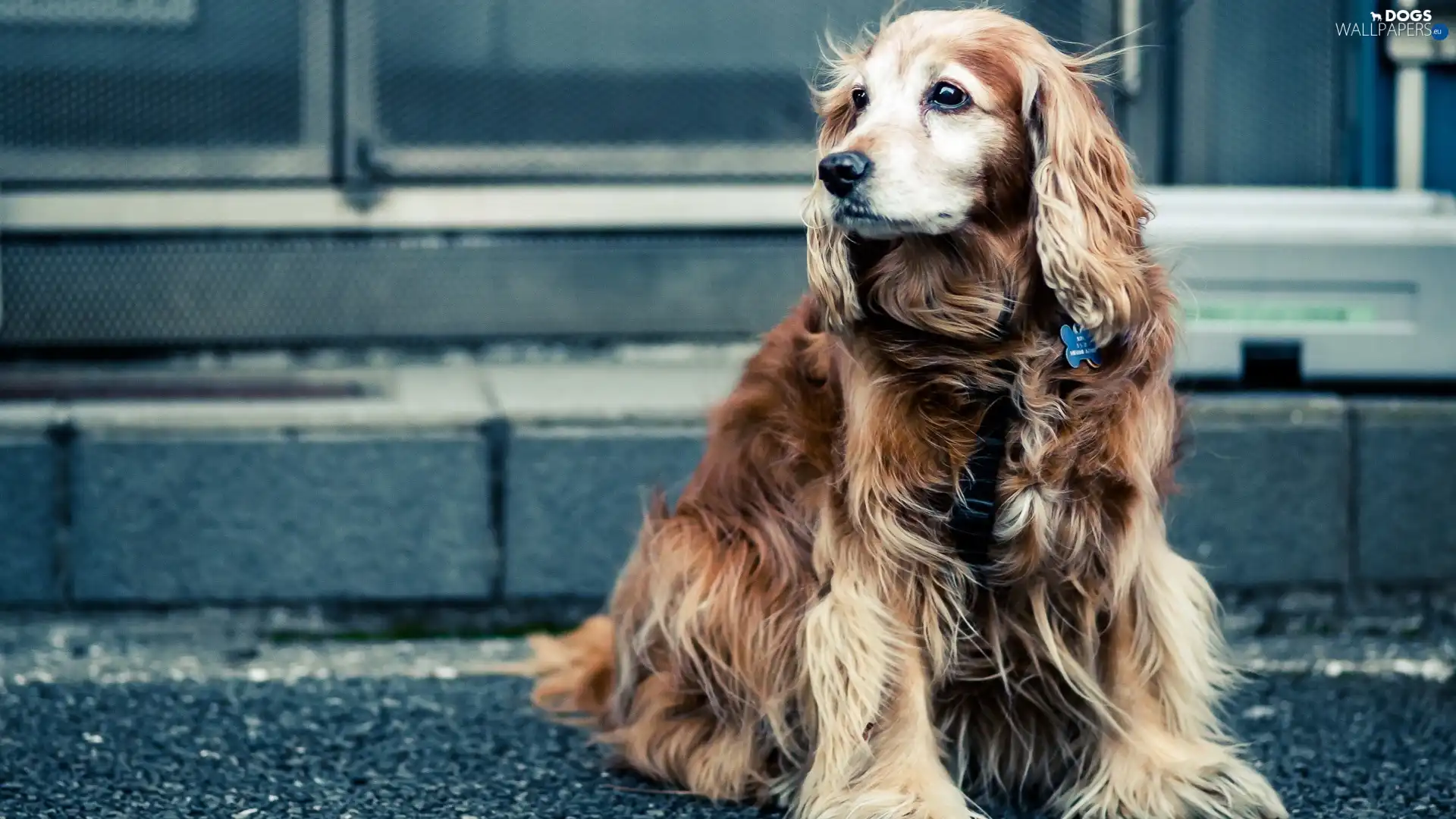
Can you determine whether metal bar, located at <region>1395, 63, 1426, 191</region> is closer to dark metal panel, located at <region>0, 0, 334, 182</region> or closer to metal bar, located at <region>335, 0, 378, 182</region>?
metal bar, located at <region>335, 0, 378, 182</region>

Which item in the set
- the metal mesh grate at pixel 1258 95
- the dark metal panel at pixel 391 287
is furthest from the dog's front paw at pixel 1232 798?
the metal mesh grate at pixel 1258 95

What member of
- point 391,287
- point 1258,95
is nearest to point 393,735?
point 391,287

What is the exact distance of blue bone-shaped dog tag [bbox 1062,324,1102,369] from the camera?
2662mm

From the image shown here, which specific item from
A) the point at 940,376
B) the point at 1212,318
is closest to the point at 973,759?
the point at 940,376

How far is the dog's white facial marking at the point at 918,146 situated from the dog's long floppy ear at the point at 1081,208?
0.08m

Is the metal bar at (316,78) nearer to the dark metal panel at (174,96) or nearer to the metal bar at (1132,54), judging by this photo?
the dark metal panel at (174,96)

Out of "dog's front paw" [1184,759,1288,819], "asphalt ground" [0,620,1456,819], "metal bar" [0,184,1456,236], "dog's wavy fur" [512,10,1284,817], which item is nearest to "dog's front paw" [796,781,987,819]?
"dog's wavy fur" [512,10,1284,817]

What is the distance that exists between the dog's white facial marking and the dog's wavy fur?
0.15ft

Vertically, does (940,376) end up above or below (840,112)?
below

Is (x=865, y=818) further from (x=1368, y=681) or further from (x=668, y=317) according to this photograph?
(x=668, y=317)

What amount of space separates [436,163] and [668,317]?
2.66 feet

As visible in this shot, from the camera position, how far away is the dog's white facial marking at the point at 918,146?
2.59 metres

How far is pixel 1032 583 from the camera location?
109 inches

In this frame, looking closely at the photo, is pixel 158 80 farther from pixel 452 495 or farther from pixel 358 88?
pixel 452 495
